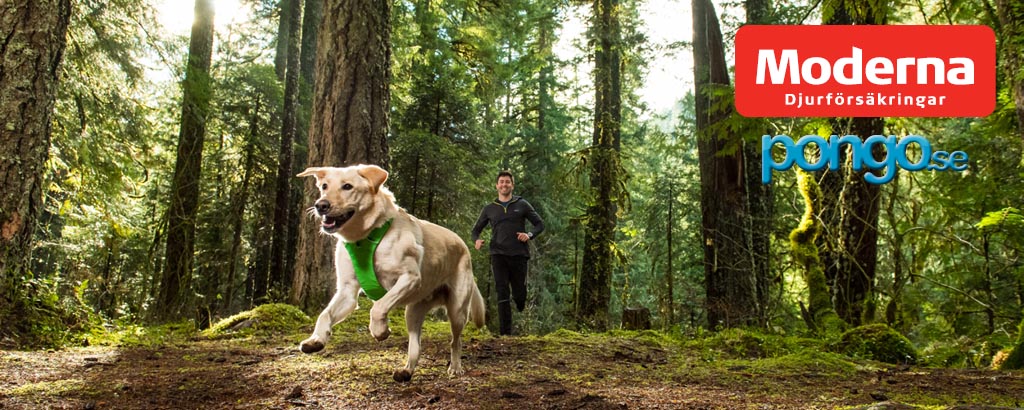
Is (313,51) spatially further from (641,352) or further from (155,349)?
(641,352)

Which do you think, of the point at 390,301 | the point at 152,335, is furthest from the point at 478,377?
the point at 152,335

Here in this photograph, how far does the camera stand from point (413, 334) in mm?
4398

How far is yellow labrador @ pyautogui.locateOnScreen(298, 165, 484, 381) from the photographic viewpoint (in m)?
3.47

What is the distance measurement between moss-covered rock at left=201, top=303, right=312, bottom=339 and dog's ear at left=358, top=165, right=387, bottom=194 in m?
5.01

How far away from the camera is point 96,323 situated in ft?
26.3

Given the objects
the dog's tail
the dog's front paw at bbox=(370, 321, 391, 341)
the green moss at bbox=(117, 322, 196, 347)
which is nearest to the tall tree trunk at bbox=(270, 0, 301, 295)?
the green moss at bbox=(117, 322, 196, 347)

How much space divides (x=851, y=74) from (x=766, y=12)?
5.83 meters

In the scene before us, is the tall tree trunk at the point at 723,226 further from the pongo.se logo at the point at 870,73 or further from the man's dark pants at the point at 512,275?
the man's dark pants at the point at 512,275

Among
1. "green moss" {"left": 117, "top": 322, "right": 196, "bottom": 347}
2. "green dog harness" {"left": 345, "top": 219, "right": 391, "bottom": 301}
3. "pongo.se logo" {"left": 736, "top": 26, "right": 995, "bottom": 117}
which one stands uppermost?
"pongo.se logo" {"left": 736, "top": 26, "right": 995, "bottom": 117}

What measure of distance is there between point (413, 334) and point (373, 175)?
1.28 m

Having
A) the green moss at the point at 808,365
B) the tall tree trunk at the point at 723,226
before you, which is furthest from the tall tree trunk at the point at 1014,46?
the tall tree trunk at the point at 723,226

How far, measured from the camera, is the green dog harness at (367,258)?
3.74 metres

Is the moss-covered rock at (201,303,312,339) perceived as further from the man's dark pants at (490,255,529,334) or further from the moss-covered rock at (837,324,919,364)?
the moss-covered rock at (837,324,919,364)

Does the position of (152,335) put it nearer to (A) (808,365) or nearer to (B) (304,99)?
(A) (808,365)
